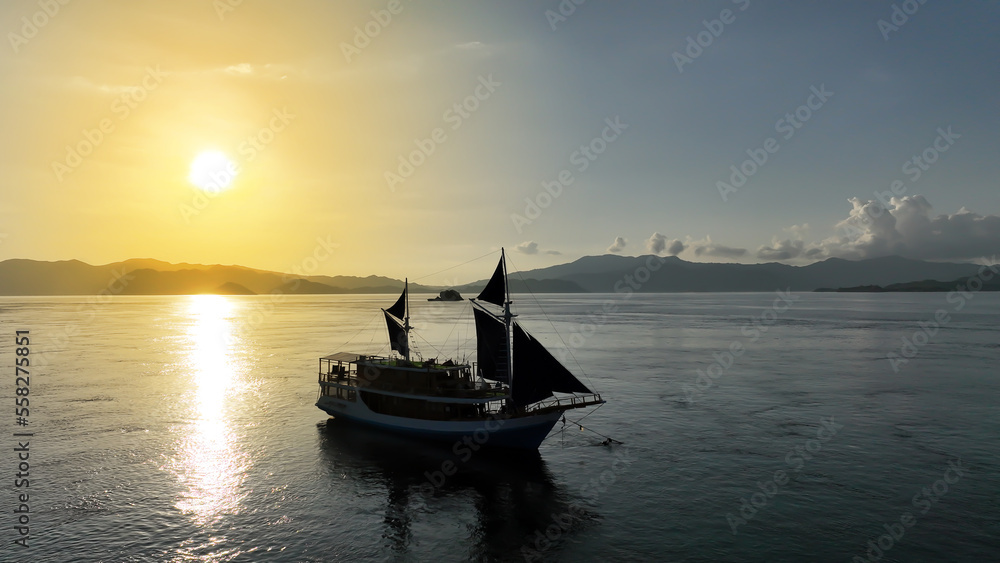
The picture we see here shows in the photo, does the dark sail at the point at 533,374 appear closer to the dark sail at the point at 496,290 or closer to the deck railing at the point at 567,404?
the deck railing at the point at 567,404

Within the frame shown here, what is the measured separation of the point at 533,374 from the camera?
3709 centimetres

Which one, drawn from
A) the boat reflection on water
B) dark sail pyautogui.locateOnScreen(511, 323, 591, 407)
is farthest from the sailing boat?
the boat reflection on water

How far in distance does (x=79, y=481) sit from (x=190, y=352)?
7296 centimetres

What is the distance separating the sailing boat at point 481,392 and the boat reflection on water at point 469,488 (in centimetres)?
154

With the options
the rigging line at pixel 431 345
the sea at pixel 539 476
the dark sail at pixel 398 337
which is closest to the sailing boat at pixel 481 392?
the sea at pixel 539 476

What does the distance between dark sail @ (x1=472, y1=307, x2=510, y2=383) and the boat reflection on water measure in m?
6.15

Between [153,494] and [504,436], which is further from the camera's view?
[504,436]

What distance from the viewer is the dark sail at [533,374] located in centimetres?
3669

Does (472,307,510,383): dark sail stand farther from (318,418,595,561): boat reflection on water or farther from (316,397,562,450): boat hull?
(318,418,595,561): boat reflection on water

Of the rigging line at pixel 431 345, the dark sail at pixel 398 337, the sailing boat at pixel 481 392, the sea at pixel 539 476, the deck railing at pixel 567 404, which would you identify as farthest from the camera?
the rigging line at pixel 431 345

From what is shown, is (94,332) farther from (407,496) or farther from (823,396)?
(823,396)

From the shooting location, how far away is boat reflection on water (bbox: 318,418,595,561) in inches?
992

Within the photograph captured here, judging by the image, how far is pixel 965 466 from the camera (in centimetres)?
3284

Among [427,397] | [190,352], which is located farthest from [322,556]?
[190,352]
